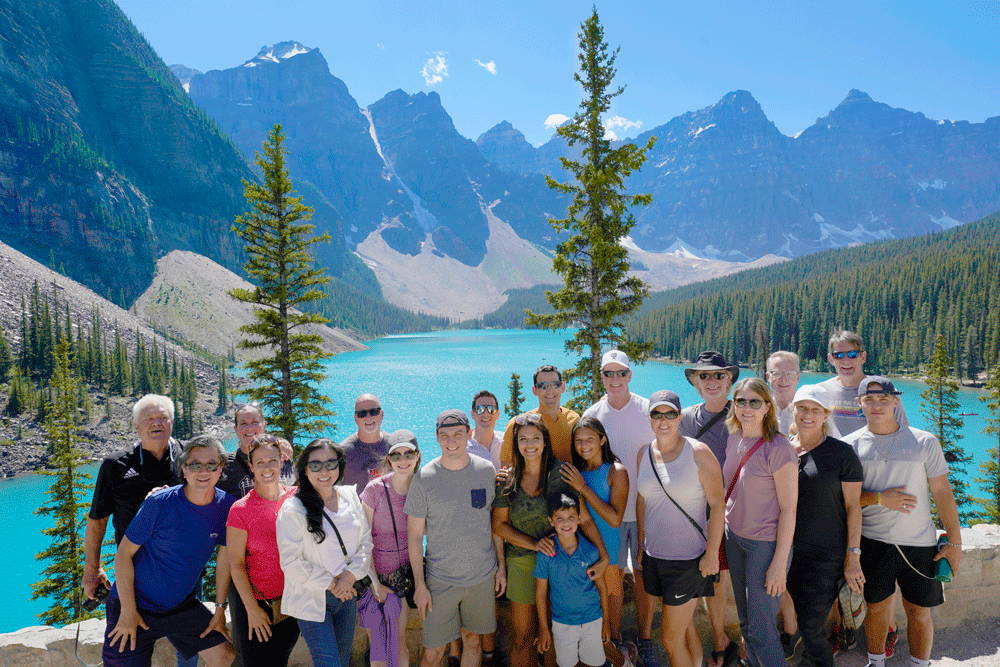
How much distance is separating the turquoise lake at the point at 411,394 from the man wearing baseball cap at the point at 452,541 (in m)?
26.0

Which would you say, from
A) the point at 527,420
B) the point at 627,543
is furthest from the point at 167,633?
the point at 627,543

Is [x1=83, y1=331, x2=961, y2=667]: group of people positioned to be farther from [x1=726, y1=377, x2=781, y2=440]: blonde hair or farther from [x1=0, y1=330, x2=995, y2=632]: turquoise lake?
[x1=0, y1=330, x2=995, y2=632]: turquoise lake

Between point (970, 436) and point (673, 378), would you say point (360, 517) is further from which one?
point (673, 378)

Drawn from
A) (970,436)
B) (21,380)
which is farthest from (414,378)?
(970,436)

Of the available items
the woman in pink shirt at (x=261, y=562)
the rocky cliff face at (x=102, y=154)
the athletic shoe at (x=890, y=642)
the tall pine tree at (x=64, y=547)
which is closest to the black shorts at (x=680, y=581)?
the athletic shoe at (x=890, y=642)

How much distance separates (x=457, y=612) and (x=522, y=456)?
129cm

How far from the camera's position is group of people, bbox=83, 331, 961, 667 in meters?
3.53

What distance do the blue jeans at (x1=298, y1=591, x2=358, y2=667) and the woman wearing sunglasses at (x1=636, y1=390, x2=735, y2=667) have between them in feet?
7.47

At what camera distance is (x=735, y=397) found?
3.92 m

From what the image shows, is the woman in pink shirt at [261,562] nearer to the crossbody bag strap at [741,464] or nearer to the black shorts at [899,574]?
the crossbody bag strap at [741,464]

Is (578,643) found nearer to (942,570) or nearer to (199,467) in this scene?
(942,570)

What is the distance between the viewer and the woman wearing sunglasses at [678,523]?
3732mm

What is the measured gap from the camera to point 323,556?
3.51 metres

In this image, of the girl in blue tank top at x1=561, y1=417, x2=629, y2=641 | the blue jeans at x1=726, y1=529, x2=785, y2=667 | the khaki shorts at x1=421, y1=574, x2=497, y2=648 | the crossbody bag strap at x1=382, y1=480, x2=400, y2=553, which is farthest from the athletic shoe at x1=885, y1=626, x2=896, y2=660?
the crossbody bag strap at x1=382, y1=480, x2=400, y2=553
